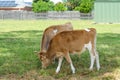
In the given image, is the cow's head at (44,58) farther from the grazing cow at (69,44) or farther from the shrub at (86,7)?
the shrub at (86,7)

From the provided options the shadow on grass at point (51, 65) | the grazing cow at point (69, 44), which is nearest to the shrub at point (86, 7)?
the shadow on grass at point (51, 65)

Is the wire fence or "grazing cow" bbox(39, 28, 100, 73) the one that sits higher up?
"grazing cow" bbox(39, 28, 100, 73)

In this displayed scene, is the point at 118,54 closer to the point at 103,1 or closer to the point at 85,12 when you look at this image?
the point at 103,1

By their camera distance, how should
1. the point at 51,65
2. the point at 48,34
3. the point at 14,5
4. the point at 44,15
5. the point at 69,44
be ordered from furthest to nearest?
the point at 14,5
the point at 44,15
the point at 48,34
the point at 51,65
the point at 69,44

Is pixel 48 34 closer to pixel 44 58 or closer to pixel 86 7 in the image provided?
pixel 44 58

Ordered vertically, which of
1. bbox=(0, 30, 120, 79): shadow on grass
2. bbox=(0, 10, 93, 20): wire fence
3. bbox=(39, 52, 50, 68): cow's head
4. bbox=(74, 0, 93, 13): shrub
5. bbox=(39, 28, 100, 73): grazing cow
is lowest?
bbox=(0, 10, 93, 20): wire fence

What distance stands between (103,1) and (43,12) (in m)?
17.8

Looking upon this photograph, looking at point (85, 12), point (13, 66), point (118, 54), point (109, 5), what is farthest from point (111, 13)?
point (13, 66)

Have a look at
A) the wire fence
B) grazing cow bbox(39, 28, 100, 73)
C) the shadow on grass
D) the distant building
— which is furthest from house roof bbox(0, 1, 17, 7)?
grazing cow bbox(39, 28, 100, 73)

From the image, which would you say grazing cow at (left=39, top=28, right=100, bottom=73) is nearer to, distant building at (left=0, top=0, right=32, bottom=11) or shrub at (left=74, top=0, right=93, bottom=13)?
shrub at (left=74, top=0, right=93, bottom=13)

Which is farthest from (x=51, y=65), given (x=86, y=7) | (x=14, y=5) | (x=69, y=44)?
(x=14, y=5)

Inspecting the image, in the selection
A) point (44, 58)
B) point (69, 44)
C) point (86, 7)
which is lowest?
point (86, 7)

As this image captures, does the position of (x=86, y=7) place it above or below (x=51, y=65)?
below

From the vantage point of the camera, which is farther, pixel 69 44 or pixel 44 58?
pixel 44 58
